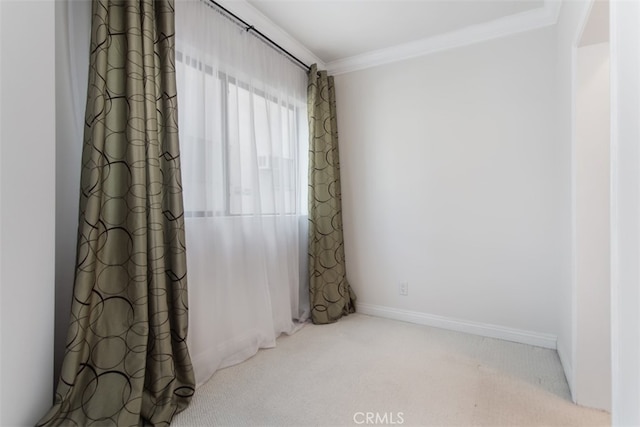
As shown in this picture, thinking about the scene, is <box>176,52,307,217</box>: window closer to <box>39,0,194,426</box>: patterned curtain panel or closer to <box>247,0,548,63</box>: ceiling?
<box>39,0,194,426</box>: patterned curtain panel

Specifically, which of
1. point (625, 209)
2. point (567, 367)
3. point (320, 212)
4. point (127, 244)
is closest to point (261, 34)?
point (320, 212)

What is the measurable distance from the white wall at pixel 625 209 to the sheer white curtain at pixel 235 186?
6.10ft

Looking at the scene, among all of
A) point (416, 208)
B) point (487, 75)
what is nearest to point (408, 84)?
point (487, 75)

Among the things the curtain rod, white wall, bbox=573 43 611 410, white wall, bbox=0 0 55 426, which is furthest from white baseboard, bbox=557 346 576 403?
the curtain rod

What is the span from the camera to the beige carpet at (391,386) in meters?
1.51

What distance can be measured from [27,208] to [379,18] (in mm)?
2421

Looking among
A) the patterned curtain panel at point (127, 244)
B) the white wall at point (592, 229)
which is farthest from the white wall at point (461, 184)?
the patterned curtain panel at point (127, 244)

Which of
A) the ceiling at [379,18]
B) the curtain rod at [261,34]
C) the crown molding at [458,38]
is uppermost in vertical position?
the ceiling at [379,18]

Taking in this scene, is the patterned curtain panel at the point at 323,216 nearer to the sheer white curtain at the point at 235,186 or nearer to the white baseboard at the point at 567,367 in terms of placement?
the sheer white curtain at the point at 235,186

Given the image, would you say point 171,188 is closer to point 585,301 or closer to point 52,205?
point 52,205

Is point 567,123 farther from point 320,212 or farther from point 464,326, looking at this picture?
point 320,212

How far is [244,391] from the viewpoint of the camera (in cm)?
174

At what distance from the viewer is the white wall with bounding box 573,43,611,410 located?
1.55 meters

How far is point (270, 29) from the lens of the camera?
2.44 meters
